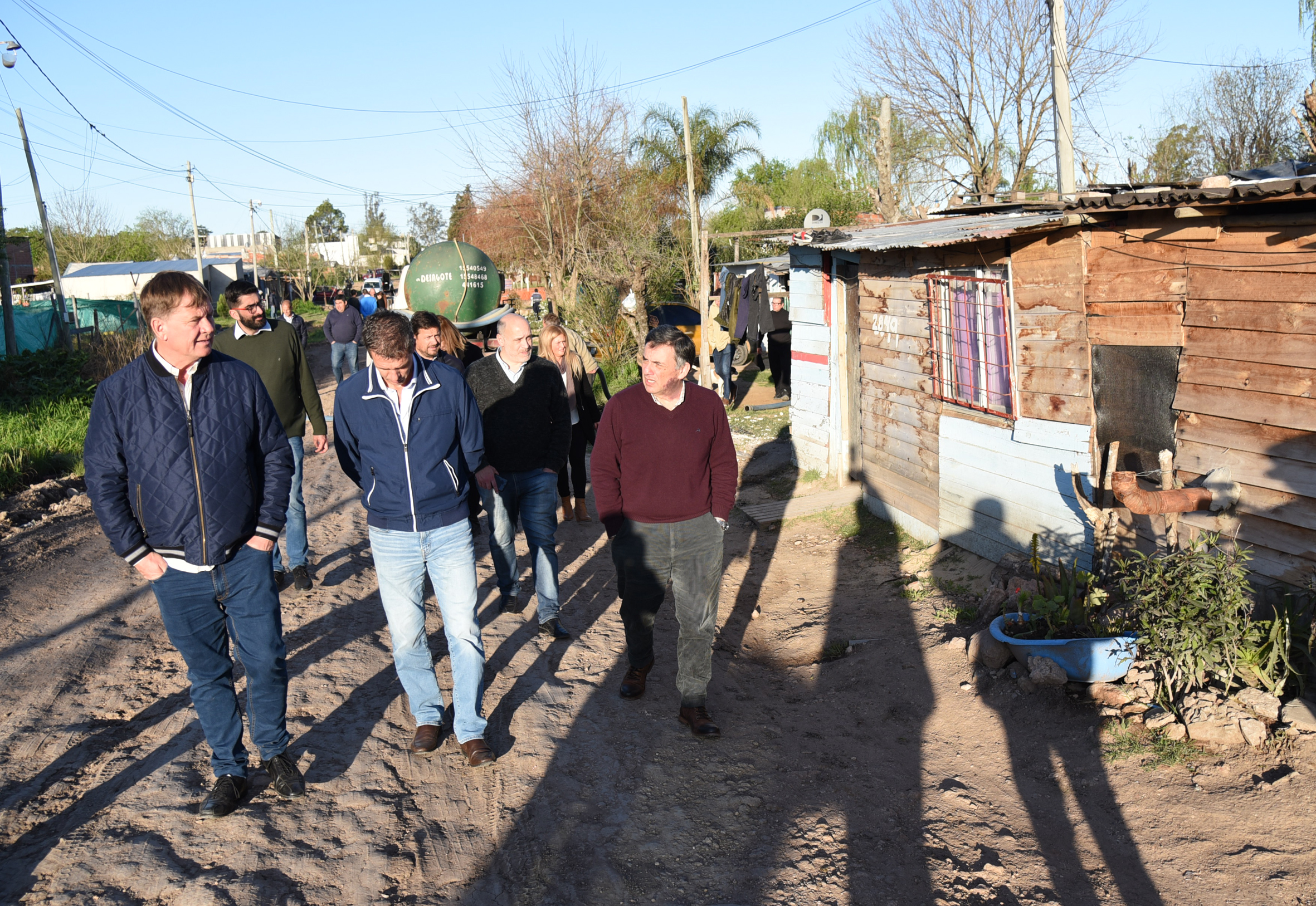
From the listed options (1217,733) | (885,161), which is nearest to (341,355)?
(885,161)

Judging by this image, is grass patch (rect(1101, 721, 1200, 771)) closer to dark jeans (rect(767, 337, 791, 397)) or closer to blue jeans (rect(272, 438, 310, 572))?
blue jeans (rect(272, 438, 310, 572))

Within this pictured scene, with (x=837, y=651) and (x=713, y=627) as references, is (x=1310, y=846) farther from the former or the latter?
(x=837, y=651)

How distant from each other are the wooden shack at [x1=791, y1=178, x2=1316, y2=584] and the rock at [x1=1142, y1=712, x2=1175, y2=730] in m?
1.15

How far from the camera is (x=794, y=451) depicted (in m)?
10.8

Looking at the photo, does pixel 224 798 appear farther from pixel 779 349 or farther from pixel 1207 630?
pixel 779 349

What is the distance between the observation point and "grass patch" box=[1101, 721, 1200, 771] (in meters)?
4.07

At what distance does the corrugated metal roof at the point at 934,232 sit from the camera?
223 inches

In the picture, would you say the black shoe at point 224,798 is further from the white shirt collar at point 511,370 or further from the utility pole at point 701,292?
the utility pole at point 701,292

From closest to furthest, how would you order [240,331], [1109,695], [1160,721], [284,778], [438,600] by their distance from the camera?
1. [284,778]
2. [438,600]
3. [1160,721]
4. [1109,695]
5. [240,331]

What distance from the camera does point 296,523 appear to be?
6.03 meters

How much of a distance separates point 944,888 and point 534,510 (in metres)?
3.08

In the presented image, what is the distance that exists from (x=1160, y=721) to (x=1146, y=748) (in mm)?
Result: 178

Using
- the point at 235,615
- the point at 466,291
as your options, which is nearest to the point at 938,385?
the point at 235,615

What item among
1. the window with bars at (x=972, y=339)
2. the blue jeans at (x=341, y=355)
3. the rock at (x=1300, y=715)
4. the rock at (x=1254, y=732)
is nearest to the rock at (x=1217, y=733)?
the rock at (x=1254, y=732)
